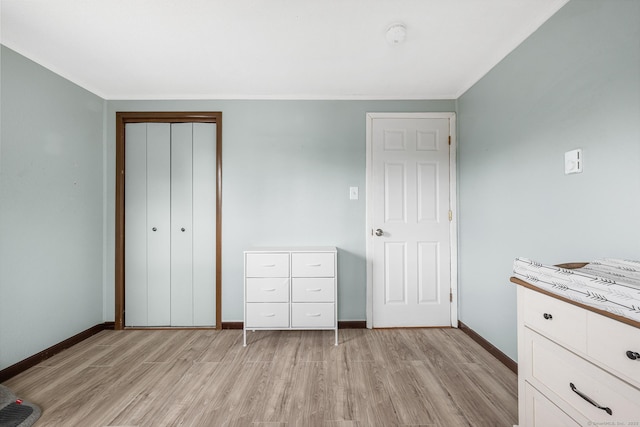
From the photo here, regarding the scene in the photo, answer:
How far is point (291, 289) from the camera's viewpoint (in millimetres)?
2285

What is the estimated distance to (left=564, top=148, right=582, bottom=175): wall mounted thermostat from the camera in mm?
1340

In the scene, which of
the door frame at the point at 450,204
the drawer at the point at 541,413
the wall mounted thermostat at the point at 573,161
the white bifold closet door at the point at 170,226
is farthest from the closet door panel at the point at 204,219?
the wall mounted thermostat at the point at 573,161

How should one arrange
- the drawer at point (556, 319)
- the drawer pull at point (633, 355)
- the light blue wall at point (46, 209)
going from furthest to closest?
the light blue wall at point (46, 209) < the drawer at point (556, 319) < the drawer pull at point (633, 355)

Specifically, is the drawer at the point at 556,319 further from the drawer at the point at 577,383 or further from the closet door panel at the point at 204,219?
the closet door panel at the point at 204,219

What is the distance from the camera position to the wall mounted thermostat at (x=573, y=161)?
1.34 meters

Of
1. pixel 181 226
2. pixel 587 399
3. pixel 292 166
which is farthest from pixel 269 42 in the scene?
pixel 587 399

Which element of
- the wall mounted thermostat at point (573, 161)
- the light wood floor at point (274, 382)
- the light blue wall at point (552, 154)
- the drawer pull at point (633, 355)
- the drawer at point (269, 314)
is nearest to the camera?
the drawer pull at point (633, 355)

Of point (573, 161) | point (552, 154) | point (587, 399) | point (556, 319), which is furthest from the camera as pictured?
point (552, 154)

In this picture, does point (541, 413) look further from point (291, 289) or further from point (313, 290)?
point (291, 289)

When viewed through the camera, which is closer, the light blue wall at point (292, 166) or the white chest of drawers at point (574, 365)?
the white chest of drawers at point (574, 365)

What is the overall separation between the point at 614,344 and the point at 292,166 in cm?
233

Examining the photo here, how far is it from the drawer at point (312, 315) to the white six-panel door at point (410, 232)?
528mm

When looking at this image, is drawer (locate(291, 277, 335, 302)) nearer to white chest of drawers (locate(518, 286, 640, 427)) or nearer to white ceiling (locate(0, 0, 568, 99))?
white chest of drawers (locate(518, 286, 640, 427))

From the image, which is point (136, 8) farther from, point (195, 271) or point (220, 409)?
point (220, 409)
